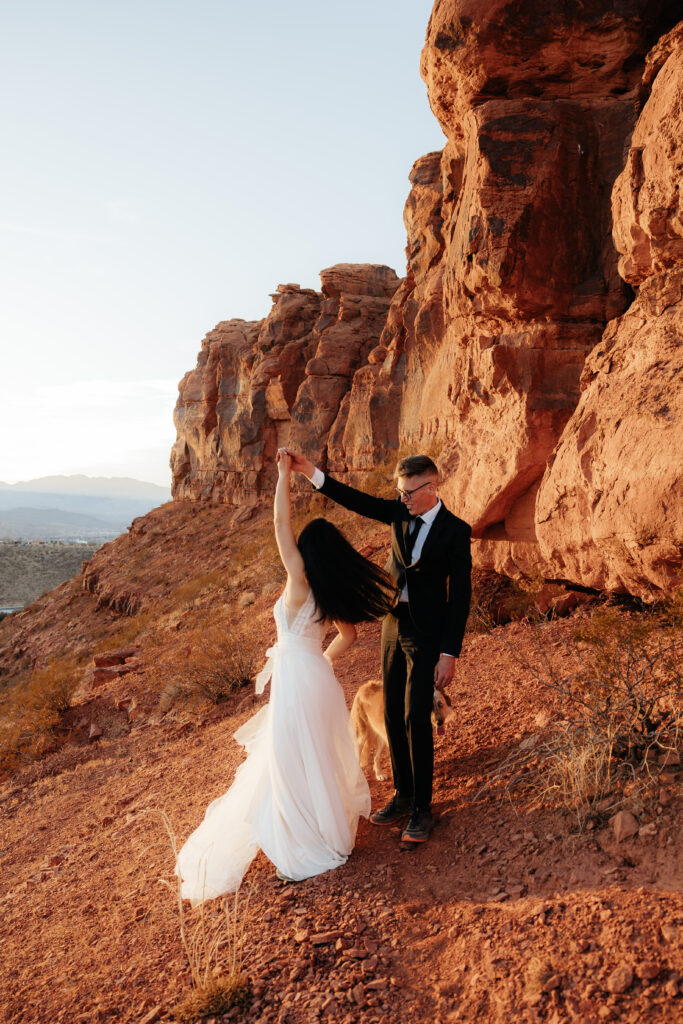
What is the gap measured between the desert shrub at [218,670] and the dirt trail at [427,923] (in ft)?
9.42

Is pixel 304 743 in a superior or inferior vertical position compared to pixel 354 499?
inferior

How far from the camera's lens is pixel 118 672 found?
11.3m

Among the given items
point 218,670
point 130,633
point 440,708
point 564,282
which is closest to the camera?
point 440,708

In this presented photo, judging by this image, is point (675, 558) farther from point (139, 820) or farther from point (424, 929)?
point (139, 820)

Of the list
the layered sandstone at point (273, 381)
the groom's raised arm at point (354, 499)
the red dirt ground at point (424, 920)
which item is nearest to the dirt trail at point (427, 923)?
the red dirt ground at point (424, 920)

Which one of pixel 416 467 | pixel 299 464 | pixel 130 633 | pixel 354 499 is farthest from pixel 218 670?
pixel 130 633

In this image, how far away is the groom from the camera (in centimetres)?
362

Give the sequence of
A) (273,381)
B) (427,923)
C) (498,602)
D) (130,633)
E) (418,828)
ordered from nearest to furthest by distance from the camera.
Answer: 1. (427,923)
2. (418,828)
3. (498,602)
4. (130,633)
5. (273,381)

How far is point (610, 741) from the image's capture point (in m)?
3.26

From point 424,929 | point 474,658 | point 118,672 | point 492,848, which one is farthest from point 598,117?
point 118,672

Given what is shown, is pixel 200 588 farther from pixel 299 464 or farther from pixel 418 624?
pixel 418 624

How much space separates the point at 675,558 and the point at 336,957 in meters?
3.10

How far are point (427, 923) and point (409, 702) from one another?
3.40ft

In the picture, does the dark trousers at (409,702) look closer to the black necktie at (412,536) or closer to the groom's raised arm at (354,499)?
the black necktie at (412,536)
